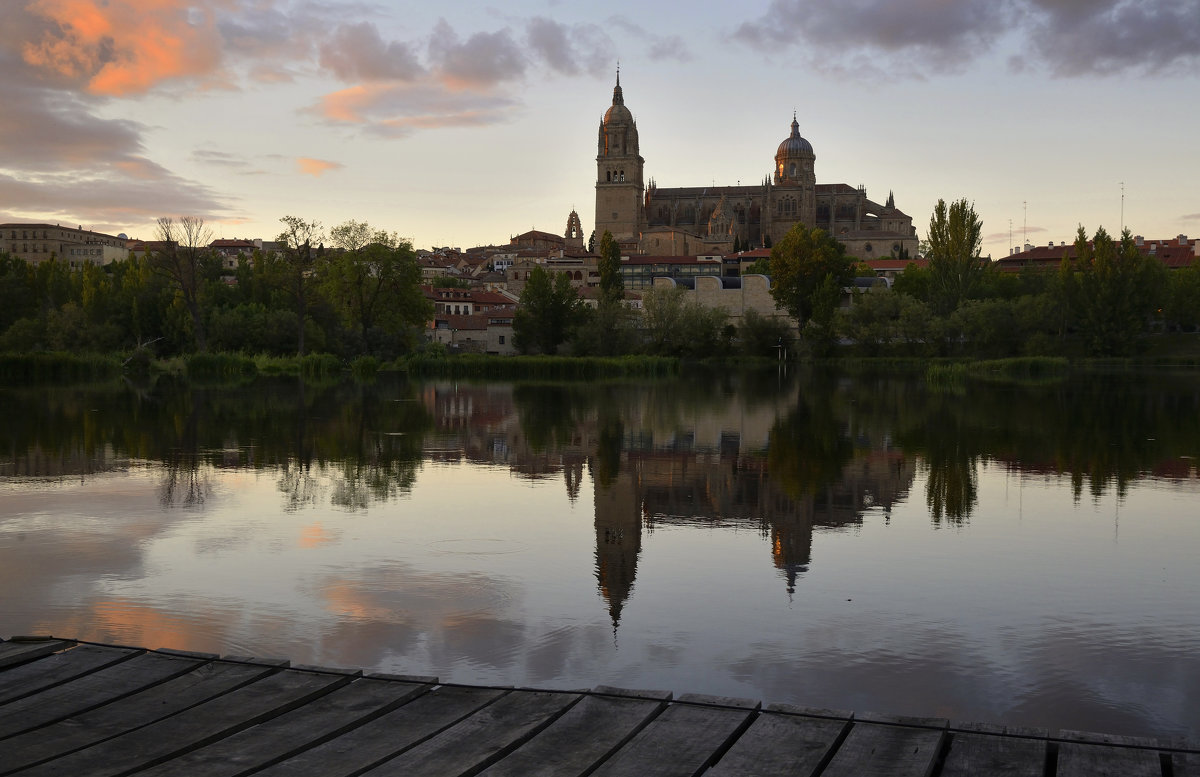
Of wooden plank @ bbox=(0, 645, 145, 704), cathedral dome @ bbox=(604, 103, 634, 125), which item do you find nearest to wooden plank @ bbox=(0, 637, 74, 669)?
wooden plank @ bbox=(0, 645, 145, 704)

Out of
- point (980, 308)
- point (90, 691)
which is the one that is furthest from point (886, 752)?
point (980, 308)

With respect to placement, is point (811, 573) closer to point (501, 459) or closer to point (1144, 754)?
point (1144, 754)

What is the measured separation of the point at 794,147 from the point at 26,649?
167 metres

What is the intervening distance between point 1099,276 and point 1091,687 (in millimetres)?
75721

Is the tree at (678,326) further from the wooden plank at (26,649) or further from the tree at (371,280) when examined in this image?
the wooden plank at (26,649)

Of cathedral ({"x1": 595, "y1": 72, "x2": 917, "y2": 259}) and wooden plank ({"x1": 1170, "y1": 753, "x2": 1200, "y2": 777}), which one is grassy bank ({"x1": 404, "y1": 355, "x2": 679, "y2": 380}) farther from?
cathedral ({"x1": 595, "y1": 72, "x2": 917, "y2": 259})

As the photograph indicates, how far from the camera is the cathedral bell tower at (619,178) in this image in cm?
16162

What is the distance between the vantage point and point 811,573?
9805mm

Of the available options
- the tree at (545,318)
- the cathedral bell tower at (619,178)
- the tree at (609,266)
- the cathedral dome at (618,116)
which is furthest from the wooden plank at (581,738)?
the cathedral dome at (618,116)

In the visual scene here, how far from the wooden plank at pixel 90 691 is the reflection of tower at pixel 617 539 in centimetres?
311

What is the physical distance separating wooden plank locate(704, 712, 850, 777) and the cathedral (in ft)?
480

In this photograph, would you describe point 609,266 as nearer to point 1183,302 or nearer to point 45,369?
point 1183,302

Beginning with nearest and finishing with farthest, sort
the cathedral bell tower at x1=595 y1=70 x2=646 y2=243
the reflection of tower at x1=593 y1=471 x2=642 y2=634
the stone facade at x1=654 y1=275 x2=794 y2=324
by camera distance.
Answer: the reflection of tower at x1=593 y1=471 x2=642 y2=634, the stone facade at x1=654 y1=275 x2=794 y2=324, the cathedral bell tower at x1=595 y1=70 x2=646 y2=243

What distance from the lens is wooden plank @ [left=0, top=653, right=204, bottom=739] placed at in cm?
505
